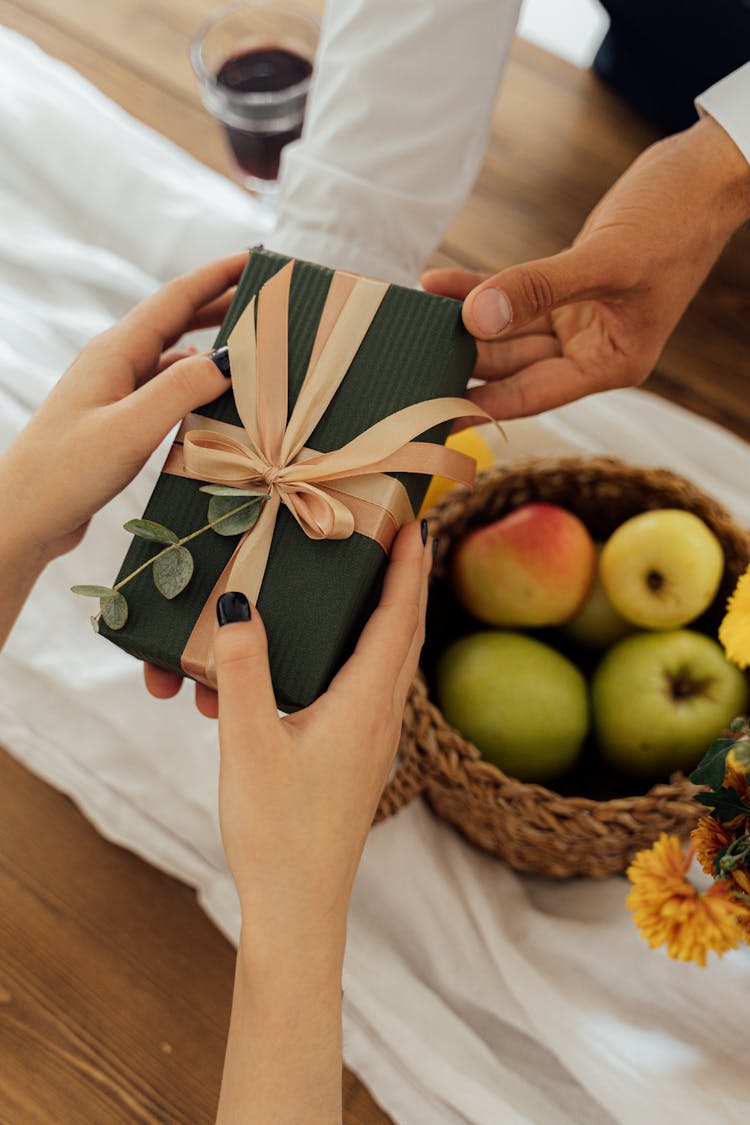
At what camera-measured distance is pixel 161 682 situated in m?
0.61

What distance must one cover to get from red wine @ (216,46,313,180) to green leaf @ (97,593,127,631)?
623 millimetres

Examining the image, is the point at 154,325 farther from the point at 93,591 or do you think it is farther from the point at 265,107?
the point at 265,107

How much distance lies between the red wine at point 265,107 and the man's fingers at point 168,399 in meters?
0.51

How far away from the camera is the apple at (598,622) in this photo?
71 cm

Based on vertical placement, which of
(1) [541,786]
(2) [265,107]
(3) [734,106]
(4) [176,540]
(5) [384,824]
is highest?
(3) [734,106]

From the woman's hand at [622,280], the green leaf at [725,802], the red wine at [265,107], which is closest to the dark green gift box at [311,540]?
the woman's hand at [622,280]

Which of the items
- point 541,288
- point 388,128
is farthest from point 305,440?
point 388,128

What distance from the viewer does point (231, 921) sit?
66 centimetres

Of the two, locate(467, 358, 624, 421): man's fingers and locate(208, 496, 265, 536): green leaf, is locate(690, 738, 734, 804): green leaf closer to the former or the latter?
locate(208, 496, 265, 536): green leaf

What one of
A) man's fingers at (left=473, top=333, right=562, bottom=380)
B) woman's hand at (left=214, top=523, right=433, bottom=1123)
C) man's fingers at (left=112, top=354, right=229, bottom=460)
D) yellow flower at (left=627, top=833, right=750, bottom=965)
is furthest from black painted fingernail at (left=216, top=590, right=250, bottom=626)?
man's fingers at (left=473, top=333, right=562, bottom=380)

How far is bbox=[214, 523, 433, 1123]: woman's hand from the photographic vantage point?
1.43 feet

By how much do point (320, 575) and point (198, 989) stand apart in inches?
14.1

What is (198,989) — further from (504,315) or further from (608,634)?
(504,315)

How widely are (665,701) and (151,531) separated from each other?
36cm
